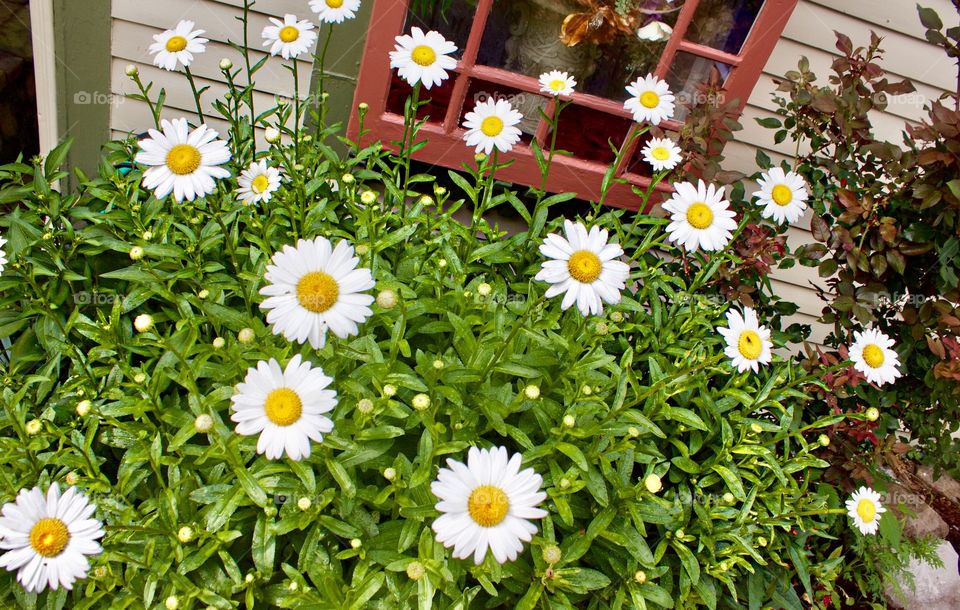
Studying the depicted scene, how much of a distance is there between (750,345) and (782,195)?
0.61 meters

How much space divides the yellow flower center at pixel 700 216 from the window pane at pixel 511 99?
103 cm

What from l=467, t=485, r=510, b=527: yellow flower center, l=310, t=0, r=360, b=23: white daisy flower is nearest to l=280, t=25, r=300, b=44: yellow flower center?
l=310, t=0, r=360, b=23: white daisy flower

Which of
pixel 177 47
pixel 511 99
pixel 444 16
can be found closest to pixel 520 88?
pixel 511 99

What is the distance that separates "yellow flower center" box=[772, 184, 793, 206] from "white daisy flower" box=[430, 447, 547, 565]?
4.27 feet

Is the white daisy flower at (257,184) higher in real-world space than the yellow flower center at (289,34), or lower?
lower

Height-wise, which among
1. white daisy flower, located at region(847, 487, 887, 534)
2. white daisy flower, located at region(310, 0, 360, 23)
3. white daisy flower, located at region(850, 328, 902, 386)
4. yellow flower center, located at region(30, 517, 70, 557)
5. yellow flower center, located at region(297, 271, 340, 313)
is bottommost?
yellow flower center, located at region(30, 517, 70, 557)

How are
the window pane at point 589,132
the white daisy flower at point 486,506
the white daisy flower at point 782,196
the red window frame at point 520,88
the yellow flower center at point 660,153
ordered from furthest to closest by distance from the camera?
the window pane at point 589,132
the red window frame at point 520,88
the yellow flower center at point 660,153
the white daisy flower at point 782,196
the white daisy flower at point 486,506

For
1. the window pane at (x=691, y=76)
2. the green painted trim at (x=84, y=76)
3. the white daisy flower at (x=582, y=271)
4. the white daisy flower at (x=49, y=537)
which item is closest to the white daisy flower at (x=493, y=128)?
the white daisy flower at (x=582, y=271)

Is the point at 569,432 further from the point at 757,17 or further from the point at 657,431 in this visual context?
the point at 757,17

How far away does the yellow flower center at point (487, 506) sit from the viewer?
3.99 feet

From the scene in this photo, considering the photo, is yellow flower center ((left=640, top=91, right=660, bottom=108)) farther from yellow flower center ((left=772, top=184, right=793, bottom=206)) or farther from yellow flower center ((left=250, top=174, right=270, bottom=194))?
yellow flower center ((left=250, top=174, right=270, bottom=194))

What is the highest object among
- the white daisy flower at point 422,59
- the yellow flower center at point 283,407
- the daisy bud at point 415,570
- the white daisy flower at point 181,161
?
the white daisy flower at point 422,59

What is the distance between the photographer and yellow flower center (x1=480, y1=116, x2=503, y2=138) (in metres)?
1.77

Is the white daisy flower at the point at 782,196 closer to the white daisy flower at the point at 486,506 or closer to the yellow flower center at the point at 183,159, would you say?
the white daisy flower at the point at 486,506
